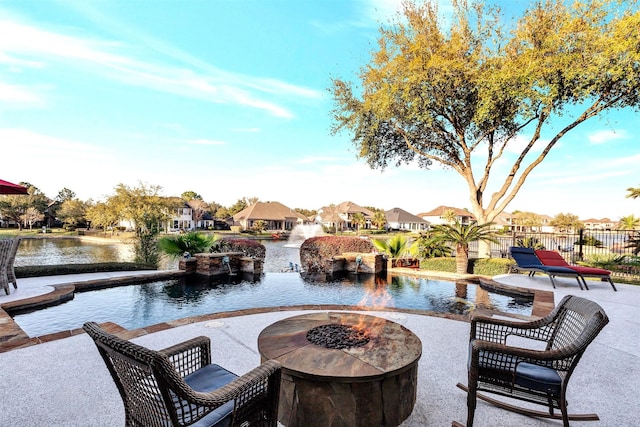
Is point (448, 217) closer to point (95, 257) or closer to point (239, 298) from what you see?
point (239, 298)

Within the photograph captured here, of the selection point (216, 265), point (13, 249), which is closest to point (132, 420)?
point (13, 249)

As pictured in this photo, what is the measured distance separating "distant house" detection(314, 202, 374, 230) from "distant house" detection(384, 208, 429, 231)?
5.18 meters

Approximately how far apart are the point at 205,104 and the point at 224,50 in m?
4.04

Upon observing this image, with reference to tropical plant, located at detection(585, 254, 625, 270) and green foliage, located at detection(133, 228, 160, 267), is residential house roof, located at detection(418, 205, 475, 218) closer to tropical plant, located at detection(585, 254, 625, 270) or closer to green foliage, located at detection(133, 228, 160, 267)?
tropical plant, located at detection(585, 254, 625, 270)

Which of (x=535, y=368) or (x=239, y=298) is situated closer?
(x=535, y=368)

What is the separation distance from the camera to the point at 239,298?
6.90m

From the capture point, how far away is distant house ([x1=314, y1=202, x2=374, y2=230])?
183ft

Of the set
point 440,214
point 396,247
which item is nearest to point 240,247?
point 396,247

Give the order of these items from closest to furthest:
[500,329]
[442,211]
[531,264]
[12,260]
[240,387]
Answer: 1. [240,387]
2. [500,329]
3. [12,260]
4. [531,264]
5. [442,211]

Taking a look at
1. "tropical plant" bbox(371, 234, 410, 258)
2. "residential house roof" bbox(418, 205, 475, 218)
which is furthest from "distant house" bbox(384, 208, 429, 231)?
"tropical plant" bbox(371, 234, 410, 258)

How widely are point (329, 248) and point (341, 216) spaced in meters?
44.5

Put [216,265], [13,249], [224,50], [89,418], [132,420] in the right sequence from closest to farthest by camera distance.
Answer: [132,420], [89,418], [13,249], [216,265], [224,50]

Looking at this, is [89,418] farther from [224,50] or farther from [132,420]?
[224,50]

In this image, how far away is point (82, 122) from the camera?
15.3 m
